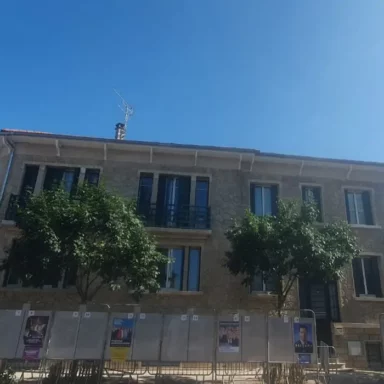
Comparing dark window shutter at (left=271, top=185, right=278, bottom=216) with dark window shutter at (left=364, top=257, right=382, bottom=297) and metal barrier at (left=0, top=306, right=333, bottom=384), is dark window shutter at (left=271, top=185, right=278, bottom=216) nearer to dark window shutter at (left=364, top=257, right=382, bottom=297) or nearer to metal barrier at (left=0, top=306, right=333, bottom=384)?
dark window shutter at (left=364, top=257, right=382, bottom=297)

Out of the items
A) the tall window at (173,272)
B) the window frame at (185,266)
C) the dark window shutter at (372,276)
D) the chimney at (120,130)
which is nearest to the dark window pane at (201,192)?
the window frame at (185,266)

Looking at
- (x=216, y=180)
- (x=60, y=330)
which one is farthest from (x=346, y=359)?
(x=60, y=330)

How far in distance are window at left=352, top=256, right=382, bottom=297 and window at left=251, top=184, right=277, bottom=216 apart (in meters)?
4.17

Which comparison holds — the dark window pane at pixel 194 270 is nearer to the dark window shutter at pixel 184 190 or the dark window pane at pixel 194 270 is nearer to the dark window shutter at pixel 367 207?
the dark window shutter at pixel 184 190

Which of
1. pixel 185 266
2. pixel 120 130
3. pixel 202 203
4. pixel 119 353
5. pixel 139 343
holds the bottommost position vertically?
pixel 119 353

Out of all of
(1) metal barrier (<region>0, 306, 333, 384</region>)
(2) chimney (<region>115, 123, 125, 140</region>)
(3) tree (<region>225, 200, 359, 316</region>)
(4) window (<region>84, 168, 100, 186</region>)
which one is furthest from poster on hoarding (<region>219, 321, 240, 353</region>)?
(2) chimney (<region>115, 123, 125, 140</region>)

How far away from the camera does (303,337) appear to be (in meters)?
9.09

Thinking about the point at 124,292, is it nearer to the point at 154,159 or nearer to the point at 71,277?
the point at 71,277

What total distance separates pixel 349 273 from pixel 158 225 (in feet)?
27.0

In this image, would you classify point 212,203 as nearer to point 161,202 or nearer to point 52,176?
point 161,202

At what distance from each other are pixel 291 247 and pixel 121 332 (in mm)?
5644

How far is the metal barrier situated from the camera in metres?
8.42

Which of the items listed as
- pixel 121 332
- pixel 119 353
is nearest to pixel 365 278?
pixel 121 332

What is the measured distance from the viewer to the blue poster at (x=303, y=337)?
29.5 ft
